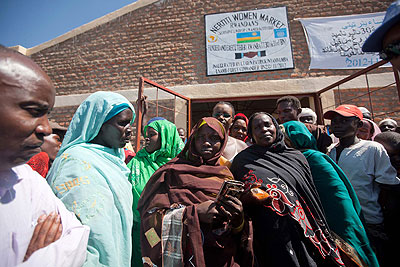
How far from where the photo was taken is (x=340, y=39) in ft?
18.7

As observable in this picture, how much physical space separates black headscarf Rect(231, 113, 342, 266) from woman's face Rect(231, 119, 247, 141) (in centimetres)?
146

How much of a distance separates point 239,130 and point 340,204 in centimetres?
175

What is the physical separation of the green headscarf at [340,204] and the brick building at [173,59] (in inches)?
154

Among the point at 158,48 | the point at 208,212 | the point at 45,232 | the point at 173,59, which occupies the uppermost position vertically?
the point at 158,48

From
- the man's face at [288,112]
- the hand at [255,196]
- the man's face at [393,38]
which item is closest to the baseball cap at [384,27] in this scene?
the man's face at [393,38]

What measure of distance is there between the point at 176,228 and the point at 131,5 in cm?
700

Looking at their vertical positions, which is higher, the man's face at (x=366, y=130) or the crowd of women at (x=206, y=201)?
the man's face at (x=366, y=130)

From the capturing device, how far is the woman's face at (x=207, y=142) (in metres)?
1.83

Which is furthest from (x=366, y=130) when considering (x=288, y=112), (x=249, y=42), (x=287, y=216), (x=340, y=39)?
(x=249, y=42)

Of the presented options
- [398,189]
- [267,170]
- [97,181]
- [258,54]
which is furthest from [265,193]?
[258,54]

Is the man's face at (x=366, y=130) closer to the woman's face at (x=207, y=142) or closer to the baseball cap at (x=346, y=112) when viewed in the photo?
the baseball cap at (x=346, y=112)

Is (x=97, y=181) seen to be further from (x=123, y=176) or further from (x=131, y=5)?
(x=131, y=5)

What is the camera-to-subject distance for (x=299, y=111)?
333cm

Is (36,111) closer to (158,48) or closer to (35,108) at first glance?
(35,108)
